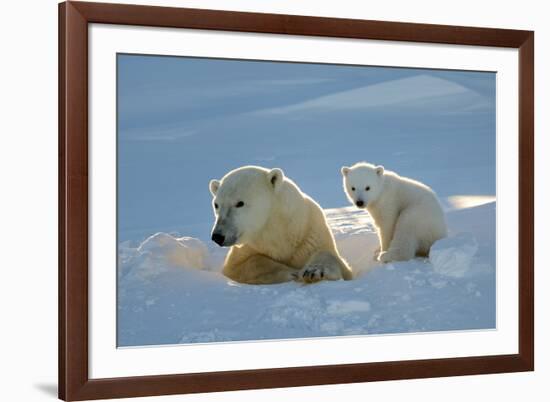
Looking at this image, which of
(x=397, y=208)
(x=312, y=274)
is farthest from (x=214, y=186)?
(x=397, y=208)

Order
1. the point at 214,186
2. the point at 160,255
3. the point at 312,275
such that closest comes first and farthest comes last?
the point at 160,255
the point at 214,186
the point at 312,275

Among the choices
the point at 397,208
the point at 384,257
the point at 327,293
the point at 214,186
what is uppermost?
the point at 214,186

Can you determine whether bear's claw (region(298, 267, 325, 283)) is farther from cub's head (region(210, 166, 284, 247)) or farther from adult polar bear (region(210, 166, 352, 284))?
cub's head (region(210, 166, 284, 247))

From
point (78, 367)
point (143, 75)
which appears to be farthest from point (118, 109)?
point (78, 367)

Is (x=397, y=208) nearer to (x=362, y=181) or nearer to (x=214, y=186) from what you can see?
(x=362, y=181)

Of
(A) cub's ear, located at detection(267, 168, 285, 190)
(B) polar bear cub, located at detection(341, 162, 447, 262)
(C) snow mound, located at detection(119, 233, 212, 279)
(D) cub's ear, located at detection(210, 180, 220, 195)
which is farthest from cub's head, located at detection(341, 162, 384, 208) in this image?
(C) snow mound, located at detection(119, 233, 212, 279)

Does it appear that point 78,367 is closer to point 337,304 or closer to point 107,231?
point 107,231
